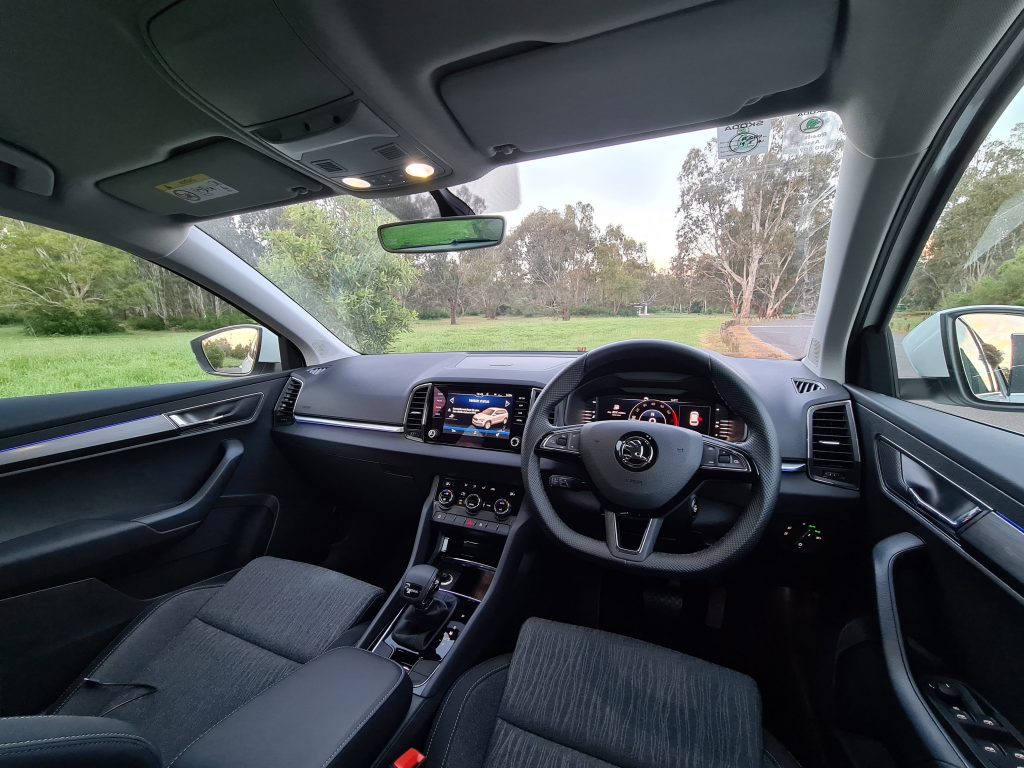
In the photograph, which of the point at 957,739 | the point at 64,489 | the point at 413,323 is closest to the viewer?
the point at 957,739

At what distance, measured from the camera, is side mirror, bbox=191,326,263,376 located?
283 cm

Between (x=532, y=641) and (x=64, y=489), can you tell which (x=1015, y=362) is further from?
(x=64, y=489)

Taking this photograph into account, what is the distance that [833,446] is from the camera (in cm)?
169

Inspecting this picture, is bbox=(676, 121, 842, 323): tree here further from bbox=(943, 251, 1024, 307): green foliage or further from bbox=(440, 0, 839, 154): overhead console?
bbox=(943, 251, 1024, 307): green foliage

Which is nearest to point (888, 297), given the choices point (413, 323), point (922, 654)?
point (922, 654)

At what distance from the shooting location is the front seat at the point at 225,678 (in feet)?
2.24

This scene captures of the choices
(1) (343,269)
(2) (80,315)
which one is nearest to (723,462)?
(1) (343,269)

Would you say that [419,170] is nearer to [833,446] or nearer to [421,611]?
[421,611]

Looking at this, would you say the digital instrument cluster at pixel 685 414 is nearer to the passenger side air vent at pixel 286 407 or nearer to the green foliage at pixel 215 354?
the passenger side air vent at pixel 286 407

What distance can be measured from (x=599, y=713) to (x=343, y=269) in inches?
105

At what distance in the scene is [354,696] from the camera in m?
1.02

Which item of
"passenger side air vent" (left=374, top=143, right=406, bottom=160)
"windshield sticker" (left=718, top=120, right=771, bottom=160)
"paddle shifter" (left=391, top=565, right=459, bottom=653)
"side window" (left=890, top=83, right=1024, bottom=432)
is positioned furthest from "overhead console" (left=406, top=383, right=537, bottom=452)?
"side window" (left=890, top=83, right=1024, bottom=432)

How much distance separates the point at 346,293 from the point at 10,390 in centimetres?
166

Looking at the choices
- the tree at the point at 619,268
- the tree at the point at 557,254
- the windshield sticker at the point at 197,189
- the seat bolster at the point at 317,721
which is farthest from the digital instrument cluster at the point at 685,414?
the windshield sticker at the point at 197,189
